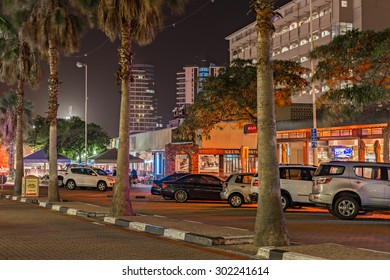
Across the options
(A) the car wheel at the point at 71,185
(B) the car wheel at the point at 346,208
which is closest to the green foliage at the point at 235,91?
(B) the car wheel at the point at 346,208

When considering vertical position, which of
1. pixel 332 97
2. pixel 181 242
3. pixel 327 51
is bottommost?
pixel 181 242

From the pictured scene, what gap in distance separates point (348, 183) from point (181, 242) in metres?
7.99

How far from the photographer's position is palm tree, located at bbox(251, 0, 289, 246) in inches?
464

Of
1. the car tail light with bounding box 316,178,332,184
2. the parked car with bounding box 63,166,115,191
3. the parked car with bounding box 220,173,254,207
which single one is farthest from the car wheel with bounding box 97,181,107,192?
the car tail light with bounding box 316,178,332,184

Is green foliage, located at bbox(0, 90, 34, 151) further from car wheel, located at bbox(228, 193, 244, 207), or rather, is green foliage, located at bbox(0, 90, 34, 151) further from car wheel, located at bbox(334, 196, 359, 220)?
car wheel, located at bbox(334, 196, 359, 220)

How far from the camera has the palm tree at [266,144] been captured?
464 inches

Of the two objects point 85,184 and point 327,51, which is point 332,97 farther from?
point 85,184

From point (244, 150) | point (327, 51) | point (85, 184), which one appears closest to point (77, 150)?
point (85, 184)

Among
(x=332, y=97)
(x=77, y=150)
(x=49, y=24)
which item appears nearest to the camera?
(x=332, y=97)

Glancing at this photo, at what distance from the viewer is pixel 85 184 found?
137 ft

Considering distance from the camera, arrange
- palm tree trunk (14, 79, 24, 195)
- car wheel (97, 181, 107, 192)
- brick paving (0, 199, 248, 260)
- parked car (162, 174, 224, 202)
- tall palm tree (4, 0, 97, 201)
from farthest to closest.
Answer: car wheel (97, 181, 107, 192) → palm tree trunk (14, 79, 24, 195) → parked car (162, 174, 224, 202) → tall palm tree (4, 0, 97, 201) → brick paving (0, 199, 248, 260)

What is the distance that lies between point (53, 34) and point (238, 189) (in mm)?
11265

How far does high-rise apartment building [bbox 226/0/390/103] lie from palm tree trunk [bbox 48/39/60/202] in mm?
49892

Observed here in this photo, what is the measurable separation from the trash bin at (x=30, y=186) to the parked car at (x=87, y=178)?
9.60 m
